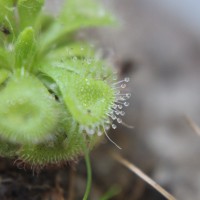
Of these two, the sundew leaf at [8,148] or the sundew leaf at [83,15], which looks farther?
the sundew leaf at [83,15]

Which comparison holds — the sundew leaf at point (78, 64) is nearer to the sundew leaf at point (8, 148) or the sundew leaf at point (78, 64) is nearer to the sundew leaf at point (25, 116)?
the sundew leaf at point (25, 116)

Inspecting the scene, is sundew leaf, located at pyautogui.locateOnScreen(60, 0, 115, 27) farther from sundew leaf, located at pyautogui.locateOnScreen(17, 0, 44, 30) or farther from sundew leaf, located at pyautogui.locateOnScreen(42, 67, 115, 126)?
sundew leaf, located at pyautogui.locateOnScreen(42, 67, 115, 126)

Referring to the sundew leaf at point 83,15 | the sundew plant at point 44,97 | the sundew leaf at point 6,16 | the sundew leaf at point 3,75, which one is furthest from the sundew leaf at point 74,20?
the sundew leaf at point 3,75

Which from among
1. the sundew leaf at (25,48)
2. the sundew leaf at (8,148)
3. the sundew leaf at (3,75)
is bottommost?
the sundew leaf at (8,148)

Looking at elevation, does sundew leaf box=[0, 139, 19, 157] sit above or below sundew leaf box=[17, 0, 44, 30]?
below

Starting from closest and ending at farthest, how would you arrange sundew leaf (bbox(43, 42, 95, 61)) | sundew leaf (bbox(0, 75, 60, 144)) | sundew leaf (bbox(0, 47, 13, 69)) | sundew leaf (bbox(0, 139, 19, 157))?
sundew leaf (bbox(0, 75, 60, 144)) → sundew leaf (bbox(0, 139, 19, 157)) → sundew leaf (bbox(0, 47, 13, 69)) → sundew leaf (bbox(43, 42, 95, 61))

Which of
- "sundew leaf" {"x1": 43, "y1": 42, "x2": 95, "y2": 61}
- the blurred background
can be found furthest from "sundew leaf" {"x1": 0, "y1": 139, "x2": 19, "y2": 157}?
the blurred background

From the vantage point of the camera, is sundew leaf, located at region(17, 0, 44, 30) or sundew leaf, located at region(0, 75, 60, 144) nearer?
sundew leaf, located at region(0, 75, 60, 144)

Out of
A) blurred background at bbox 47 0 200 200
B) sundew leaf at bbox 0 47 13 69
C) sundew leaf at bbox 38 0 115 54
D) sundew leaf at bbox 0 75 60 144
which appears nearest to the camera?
sundew leaf at bbox 0 75 60 144

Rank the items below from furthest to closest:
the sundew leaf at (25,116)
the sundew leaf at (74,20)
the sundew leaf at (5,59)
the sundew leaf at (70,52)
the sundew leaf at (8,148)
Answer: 1. the sundew leaf at (74,20)
2. the sundew leaf at (70,52)
3. the sundew leaf at (5,59)
4. the sundew leaf at (8,148)
5. the sundew leaf at (25,116)
